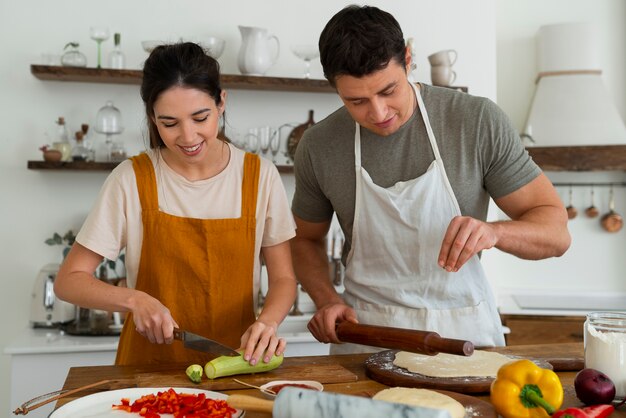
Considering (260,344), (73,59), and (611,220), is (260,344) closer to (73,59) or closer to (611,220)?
(73,59)

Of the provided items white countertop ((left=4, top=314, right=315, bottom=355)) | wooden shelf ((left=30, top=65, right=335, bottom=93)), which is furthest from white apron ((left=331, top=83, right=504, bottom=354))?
wooden shelf ((left=30, top=65, right=335, bottom=93))

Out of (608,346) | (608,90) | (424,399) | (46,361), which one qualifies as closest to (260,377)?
(424,399)

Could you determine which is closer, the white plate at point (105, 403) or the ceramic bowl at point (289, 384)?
the white plate at point (105, 403)

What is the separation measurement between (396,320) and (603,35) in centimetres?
297

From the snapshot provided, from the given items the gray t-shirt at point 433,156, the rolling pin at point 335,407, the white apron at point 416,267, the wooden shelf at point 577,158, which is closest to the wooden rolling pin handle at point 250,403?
the rolling pin at point 335,407

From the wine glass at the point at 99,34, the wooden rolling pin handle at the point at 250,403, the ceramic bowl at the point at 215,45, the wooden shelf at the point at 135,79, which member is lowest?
the wooden rolling pin handle at the point at 250,403

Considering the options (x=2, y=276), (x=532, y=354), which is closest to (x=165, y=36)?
(x=2, y=276)

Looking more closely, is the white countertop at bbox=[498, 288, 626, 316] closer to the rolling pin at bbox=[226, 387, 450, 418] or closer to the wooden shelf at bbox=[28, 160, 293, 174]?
the wooden shelf at bbox=[28, 160, 293, 174]

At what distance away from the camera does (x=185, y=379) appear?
1.57 metres

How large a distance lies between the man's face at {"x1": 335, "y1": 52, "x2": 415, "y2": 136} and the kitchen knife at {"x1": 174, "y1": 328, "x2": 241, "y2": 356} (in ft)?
2.08

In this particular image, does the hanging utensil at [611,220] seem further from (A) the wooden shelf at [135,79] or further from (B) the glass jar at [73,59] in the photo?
(B) the glass jar at [73,59]

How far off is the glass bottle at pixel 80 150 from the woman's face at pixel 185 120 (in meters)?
1.85

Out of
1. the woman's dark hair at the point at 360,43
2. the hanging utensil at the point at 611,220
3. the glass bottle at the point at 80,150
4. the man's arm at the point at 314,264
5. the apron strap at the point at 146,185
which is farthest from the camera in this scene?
the hanging utensil at the point at 611,220

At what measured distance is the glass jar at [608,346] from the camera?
1.44m
